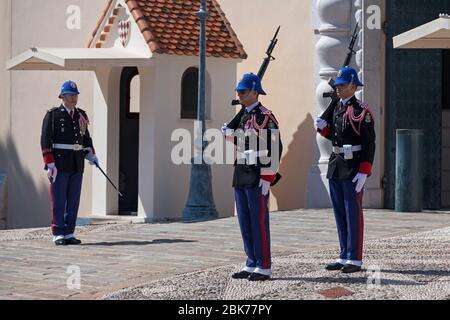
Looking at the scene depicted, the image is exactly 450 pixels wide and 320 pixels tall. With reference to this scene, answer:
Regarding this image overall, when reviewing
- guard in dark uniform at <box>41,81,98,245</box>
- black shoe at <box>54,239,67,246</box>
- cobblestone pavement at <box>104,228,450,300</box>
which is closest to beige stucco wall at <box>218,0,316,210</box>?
guard in dark uniform at <box>41,81,98,245</box>

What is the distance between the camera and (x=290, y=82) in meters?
17.2

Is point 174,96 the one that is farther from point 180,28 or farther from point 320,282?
point 320,282

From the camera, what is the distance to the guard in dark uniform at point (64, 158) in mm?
12086

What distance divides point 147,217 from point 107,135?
5.27 feet

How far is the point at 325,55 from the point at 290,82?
149 cm

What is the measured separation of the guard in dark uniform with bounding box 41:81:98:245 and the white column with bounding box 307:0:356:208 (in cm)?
475

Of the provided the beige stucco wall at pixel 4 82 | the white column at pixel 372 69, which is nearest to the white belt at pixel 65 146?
the white column at pixel 372 69

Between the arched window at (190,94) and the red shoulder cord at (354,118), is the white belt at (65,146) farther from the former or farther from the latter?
the arched window at (190,94)

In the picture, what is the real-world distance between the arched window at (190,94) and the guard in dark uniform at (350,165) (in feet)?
24.4

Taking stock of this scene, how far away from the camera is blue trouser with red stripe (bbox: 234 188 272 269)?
8930 mm
